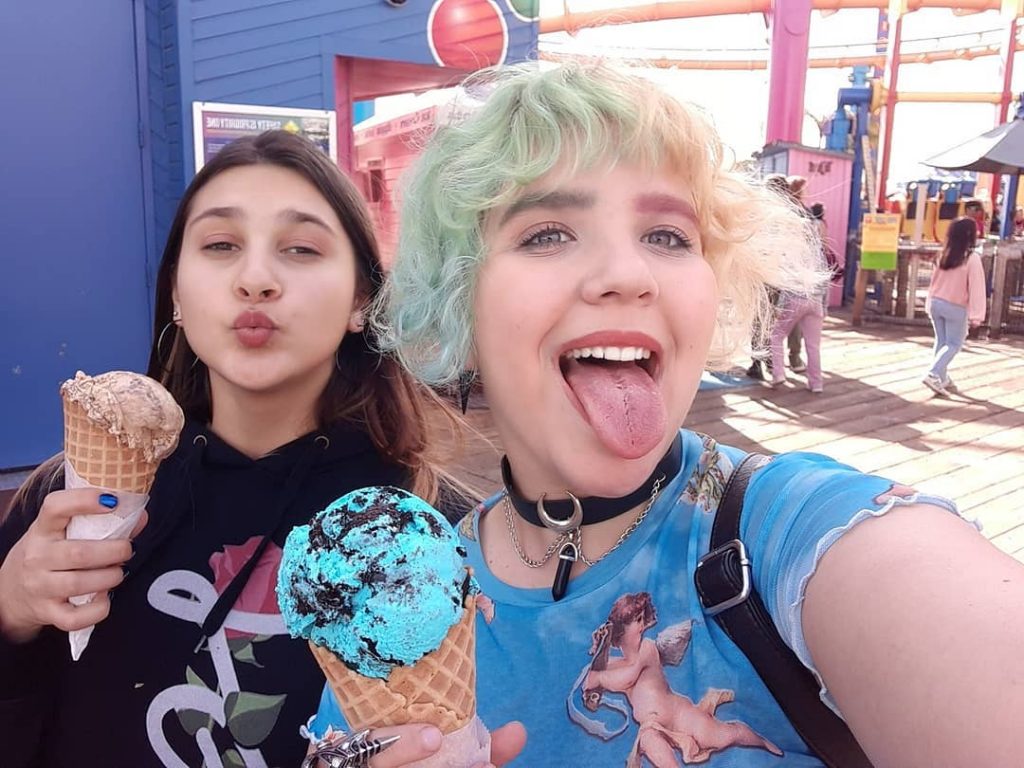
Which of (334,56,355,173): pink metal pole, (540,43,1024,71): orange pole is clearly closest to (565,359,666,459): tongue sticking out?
(334,56,355,173): pink metal pole

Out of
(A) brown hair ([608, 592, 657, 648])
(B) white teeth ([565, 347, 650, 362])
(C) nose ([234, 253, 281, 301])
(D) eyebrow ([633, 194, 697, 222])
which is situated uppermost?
(D) eyebrow ([633, 194, 697, 222])

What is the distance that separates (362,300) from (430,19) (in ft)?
18.3

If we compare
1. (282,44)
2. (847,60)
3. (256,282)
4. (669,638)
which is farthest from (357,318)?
(847,60)

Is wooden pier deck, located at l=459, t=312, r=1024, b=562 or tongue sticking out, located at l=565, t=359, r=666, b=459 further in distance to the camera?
wooden pier deck, located at l=459, t=312, r=1024, b=562

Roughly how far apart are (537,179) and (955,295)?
854cm

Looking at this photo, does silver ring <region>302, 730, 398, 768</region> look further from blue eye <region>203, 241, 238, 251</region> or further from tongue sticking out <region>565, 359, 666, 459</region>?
blue eye <region>203, 241, 238, 251</region>

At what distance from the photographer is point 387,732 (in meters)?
0.98

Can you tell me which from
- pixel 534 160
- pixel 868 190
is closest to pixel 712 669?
pixel 534 160

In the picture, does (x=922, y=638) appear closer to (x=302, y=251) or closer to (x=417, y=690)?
(x=417, y=690)

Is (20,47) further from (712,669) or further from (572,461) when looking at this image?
(712,669)

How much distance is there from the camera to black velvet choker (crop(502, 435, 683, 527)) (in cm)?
127

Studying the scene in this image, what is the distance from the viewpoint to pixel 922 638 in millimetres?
824

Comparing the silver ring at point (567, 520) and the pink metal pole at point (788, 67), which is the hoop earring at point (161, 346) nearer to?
the silver ring at point (567, 520)

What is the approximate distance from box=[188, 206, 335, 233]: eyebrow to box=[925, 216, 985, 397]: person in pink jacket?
8270 mm
